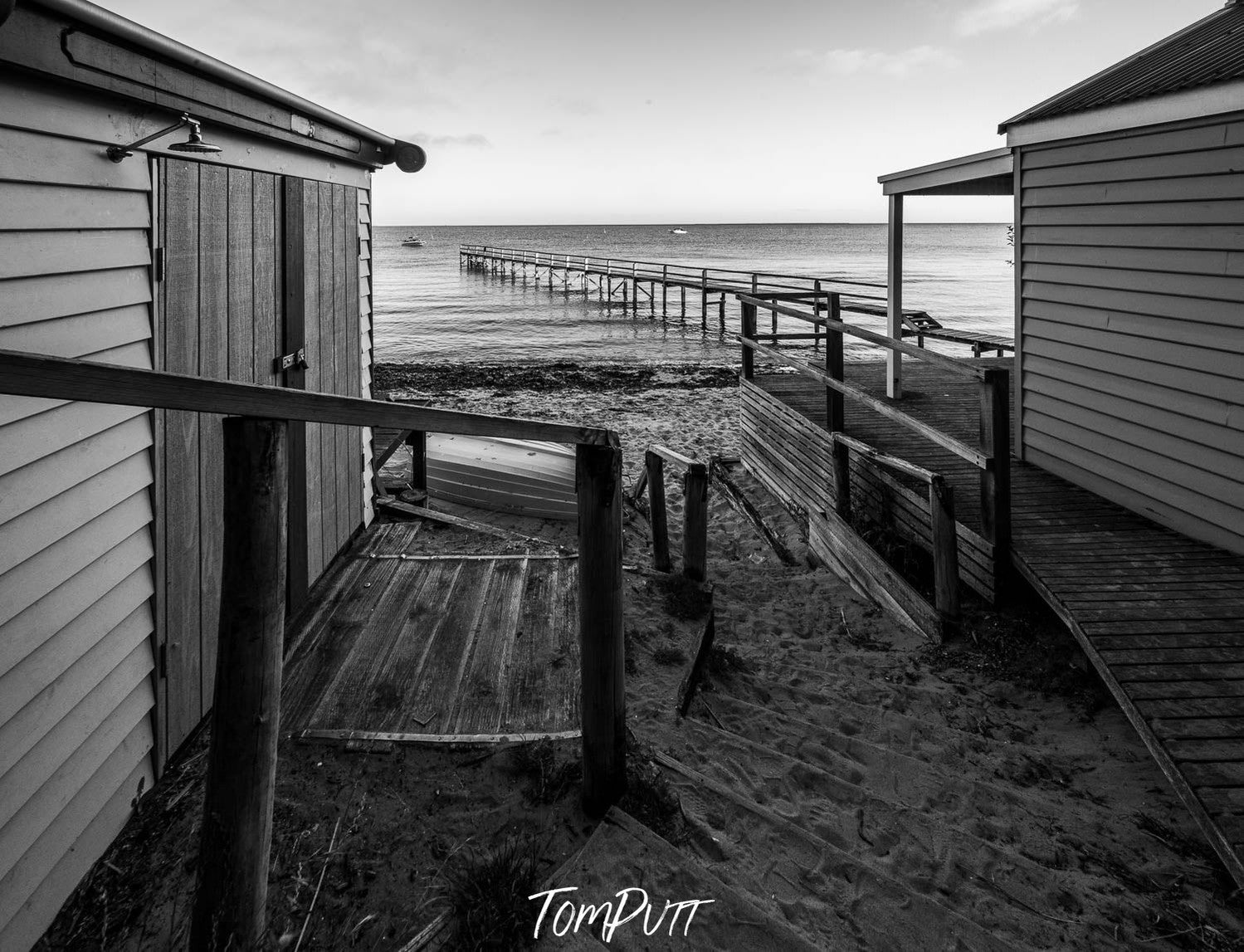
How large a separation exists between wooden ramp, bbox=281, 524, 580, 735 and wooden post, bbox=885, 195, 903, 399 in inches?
203

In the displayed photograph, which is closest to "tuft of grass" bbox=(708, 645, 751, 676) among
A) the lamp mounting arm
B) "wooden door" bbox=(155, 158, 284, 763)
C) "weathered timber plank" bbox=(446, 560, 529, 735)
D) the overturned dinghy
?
"weathered timber plank" bbox=(446, 560, 529, 735)

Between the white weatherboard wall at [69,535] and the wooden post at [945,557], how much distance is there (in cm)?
439

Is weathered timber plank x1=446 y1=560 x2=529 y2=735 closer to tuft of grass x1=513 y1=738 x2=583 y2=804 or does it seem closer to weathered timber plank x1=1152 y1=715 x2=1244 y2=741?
tuft of grass x1=513 y1=738 x2=583 y2=804

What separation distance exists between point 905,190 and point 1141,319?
12.5 feet

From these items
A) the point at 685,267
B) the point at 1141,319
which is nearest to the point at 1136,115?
the point at 1141,319

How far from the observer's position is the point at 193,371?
3.56 meters

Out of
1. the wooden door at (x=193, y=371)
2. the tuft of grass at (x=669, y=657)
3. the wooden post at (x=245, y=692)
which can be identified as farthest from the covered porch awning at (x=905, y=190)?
the wooden post at (x=245, y=692)

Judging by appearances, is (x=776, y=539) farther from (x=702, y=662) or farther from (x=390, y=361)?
(x=390, y=361)

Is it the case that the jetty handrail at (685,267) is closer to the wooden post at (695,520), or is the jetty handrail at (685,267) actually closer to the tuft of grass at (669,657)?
the wooden post at (695,520)

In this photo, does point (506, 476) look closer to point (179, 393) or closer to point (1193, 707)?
point (1193, 707)

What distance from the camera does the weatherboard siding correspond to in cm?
497

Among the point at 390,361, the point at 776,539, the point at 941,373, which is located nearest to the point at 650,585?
the point at 776,539

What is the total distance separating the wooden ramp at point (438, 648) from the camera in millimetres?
3609

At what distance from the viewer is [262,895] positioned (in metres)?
2.04
